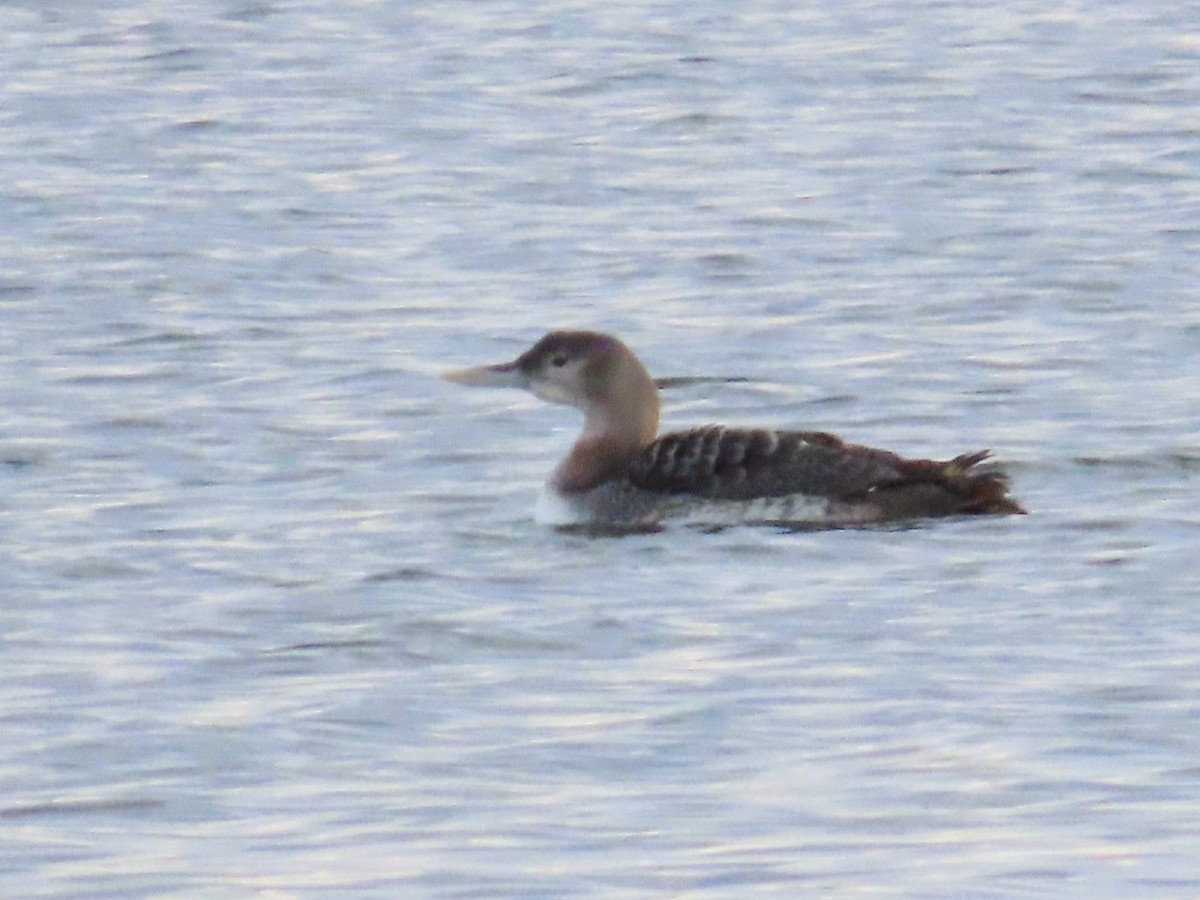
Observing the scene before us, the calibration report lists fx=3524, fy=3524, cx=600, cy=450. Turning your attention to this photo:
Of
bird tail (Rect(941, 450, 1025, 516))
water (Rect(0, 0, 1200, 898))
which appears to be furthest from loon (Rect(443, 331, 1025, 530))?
water (Rect(0, 0, 1200, 898))

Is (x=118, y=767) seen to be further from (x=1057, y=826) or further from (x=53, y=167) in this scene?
(x=53, y=167)

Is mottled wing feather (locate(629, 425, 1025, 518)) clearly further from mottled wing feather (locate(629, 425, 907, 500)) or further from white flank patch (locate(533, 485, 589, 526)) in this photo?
white flank patch (locate(533, 485, 589, 526))

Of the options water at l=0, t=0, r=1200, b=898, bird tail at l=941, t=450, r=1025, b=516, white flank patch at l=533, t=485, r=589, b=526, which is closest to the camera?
water at l=0, t=0, r=1200, b=898

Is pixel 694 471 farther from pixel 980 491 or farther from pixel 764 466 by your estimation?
pixel 980 491

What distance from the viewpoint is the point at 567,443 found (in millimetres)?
11633

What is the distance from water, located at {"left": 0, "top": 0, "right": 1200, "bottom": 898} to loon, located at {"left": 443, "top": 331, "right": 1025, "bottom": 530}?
0.15 metres

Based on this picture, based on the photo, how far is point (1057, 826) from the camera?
6523 mm

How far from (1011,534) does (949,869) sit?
3.38 m

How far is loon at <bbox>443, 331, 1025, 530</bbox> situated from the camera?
9852mm

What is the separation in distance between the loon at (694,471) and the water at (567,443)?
15 centimetres

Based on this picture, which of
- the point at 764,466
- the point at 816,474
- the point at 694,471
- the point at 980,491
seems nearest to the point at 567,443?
the point at 694,471

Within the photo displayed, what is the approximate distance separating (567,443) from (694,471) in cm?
150

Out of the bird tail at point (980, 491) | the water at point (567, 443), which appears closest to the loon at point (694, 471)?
the bird tail at point (980, 491)

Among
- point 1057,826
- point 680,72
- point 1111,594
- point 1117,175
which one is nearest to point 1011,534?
point 1111,594
